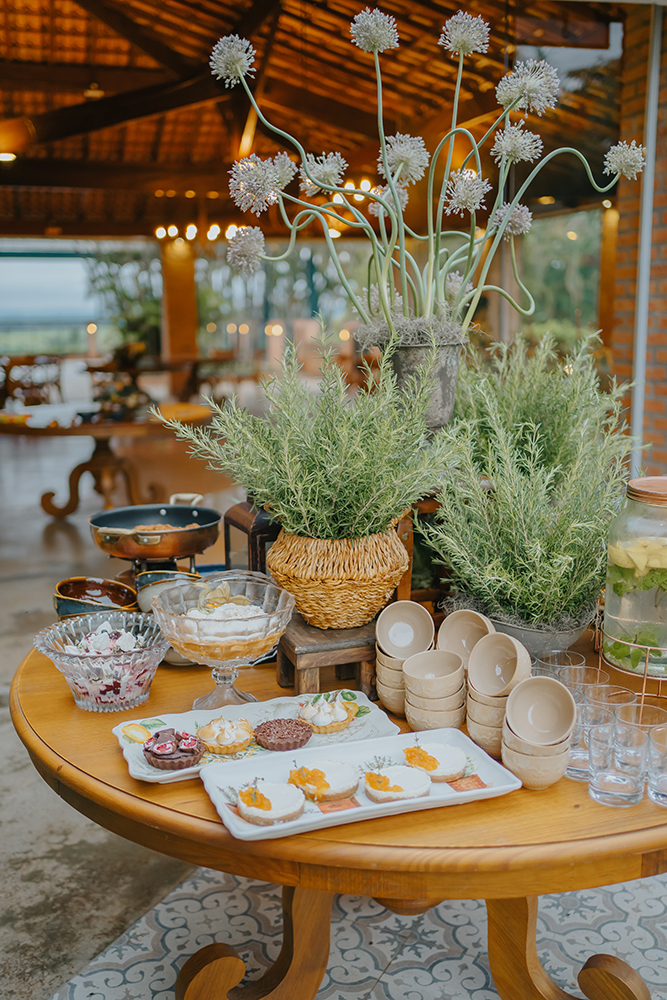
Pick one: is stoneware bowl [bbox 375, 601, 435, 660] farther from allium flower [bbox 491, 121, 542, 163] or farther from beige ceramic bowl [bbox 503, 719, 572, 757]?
allium flower [bbox 491, 121, 542, 163]

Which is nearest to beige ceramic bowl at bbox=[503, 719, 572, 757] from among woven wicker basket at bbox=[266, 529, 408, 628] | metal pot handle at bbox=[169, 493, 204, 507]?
woven wicker basket at bbox=[266, 529, 408, 628]

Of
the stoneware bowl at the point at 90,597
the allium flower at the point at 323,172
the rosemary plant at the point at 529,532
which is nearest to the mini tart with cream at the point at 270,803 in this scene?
the rosemary plant at the point at 529,532

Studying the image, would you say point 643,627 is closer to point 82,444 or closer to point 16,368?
point 16,368

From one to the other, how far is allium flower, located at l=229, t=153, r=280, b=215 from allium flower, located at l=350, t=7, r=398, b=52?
0.22 metres

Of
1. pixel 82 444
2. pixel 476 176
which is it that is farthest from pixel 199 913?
pixel 82 444

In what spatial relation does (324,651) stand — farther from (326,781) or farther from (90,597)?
(90,597)

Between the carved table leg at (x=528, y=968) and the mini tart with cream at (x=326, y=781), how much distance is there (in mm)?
566

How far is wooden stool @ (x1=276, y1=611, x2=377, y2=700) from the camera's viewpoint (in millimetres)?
1233

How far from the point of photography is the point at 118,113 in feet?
16.6

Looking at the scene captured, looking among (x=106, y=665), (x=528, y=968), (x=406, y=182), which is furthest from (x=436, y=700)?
(x=406, y=182)

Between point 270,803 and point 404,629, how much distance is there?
44cm

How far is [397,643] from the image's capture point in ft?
4.18

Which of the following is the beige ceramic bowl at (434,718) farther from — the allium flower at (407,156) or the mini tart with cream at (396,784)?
the allium flower at (407,156)

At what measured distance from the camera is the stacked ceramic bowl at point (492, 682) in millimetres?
1076
